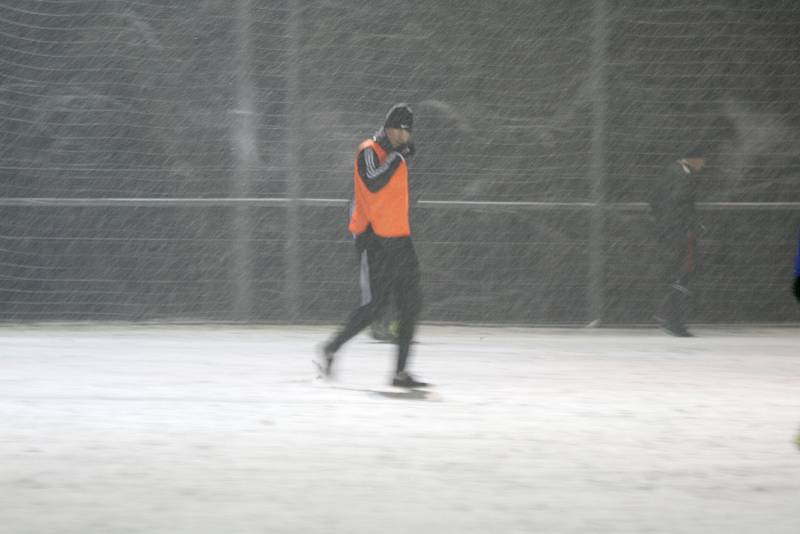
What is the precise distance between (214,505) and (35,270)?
890 centimetres

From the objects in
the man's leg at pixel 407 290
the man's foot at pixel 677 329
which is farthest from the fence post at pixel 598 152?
the man's leg at pixel 407 290

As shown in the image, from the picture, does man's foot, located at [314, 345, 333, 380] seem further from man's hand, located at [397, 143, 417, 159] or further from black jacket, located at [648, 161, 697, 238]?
black jacket, located at [648, 161, 697, 238]

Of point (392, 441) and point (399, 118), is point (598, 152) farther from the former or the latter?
point (392, 441)

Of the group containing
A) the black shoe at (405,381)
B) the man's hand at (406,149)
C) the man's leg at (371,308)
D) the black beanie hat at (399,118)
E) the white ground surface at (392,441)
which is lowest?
the white ground surface at (392,441)

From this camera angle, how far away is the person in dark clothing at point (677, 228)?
14.9 meters

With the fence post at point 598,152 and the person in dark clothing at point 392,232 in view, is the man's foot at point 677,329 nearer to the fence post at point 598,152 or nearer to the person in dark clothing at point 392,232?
the fence post at point 598,152

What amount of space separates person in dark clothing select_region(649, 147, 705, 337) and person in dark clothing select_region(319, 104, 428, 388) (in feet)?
16.1

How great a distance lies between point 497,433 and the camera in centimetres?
878

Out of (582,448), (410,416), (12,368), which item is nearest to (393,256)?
(410,416)

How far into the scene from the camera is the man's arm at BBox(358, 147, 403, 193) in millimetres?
10359

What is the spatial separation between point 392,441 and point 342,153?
24.8ft

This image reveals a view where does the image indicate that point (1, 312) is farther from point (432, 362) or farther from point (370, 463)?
point (370, 463)

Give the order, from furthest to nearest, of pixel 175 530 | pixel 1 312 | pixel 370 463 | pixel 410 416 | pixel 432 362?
pixel 1 312 < pixel 432 362 < pixel 410 416 < pixel 370 463 < pixel 175 530

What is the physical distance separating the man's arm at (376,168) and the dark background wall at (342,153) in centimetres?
464
